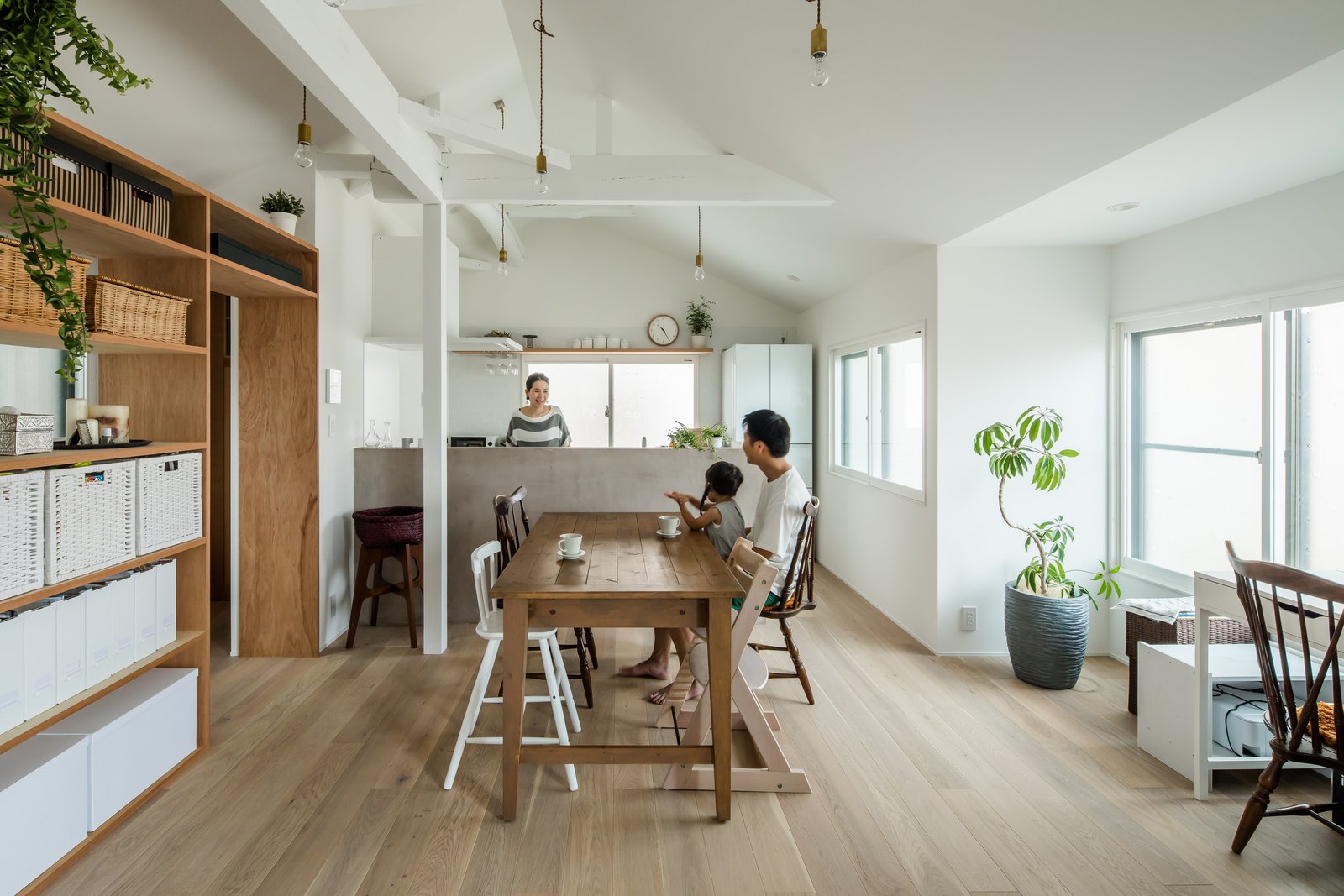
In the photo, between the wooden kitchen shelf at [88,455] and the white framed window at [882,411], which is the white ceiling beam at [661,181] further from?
the wooden kitchen shelf at [88,455]

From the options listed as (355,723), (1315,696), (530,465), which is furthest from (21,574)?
(1315,696)

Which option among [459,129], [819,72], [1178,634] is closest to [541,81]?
[459,129]

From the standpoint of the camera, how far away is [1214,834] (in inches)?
82.9

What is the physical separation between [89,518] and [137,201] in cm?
108

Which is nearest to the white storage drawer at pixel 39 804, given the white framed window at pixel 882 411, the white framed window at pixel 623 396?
the white framed window at pixel 882 411

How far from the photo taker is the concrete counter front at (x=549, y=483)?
13.9 ft

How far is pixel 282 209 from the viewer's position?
346 centimetres

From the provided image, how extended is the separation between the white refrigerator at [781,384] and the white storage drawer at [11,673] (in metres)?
5.04

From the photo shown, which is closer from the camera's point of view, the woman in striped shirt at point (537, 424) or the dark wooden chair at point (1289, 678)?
the dark wooden chair at point (1289, 678)

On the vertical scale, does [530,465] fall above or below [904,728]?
above

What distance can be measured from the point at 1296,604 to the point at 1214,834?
76 centimetres

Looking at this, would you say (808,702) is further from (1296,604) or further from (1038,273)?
(1038,273)

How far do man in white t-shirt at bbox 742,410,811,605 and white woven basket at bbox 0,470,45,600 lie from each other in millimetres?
2337

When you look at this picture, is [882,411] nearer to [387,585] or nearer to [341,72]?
[387,585]
